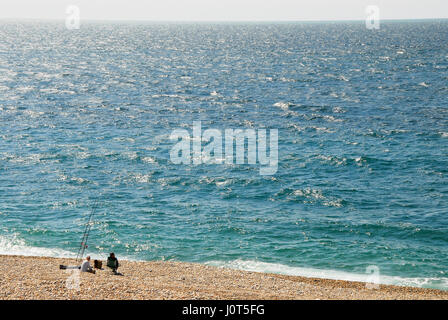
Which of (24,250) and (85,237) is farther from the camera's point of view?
(85,237)

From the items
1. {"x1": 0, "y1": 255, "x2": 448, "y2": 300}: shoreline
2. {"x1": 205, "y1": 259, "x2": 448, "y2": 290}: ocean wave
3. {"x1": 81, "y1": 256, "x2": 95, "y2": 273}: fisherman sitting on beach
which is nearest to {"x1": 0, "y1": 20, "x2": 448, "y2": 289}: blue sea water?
{"x1": 205, "y1": 259, "x2": 448, "y2": 290}: ocean wave

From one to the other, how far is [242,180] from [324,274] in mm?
18680

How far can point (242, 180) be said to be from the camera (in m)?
51.1

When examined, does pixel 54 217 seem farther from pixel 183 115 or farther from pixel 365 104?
pixel 365 104

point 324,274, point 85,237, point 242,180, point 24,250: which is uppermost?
point 242,180

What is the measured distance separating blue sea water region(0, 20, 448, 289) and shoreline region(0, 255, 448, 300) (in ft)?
8.23

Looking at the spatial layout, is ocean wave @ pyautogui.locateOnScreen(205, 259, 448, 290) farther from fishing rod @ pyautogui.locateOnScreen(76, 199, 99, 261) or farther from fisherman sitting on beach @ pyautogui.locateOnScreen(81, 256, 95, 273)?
fisherman sitting on beach @ pyautogui.locateOnScreen(81, 256, 95, 273)

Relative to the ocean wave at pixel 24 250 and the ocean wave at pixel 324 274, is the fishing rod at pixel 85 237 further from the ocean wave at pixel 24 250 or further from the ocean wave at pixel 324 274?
the ocean wave at pixel 324 274

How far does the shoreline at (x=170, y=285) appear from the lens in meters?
24.2

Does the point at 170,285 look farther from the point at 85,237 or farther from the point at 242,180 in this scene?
the point at 242,180

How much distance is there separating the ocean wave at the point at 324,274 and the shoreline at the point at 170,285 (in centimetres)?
124

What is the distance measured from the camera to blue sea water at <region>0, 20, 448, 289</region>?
37.5 m

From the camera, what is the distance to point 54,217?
42594 millimetres

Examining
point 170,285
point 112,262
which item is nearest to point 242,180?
point 112,262
